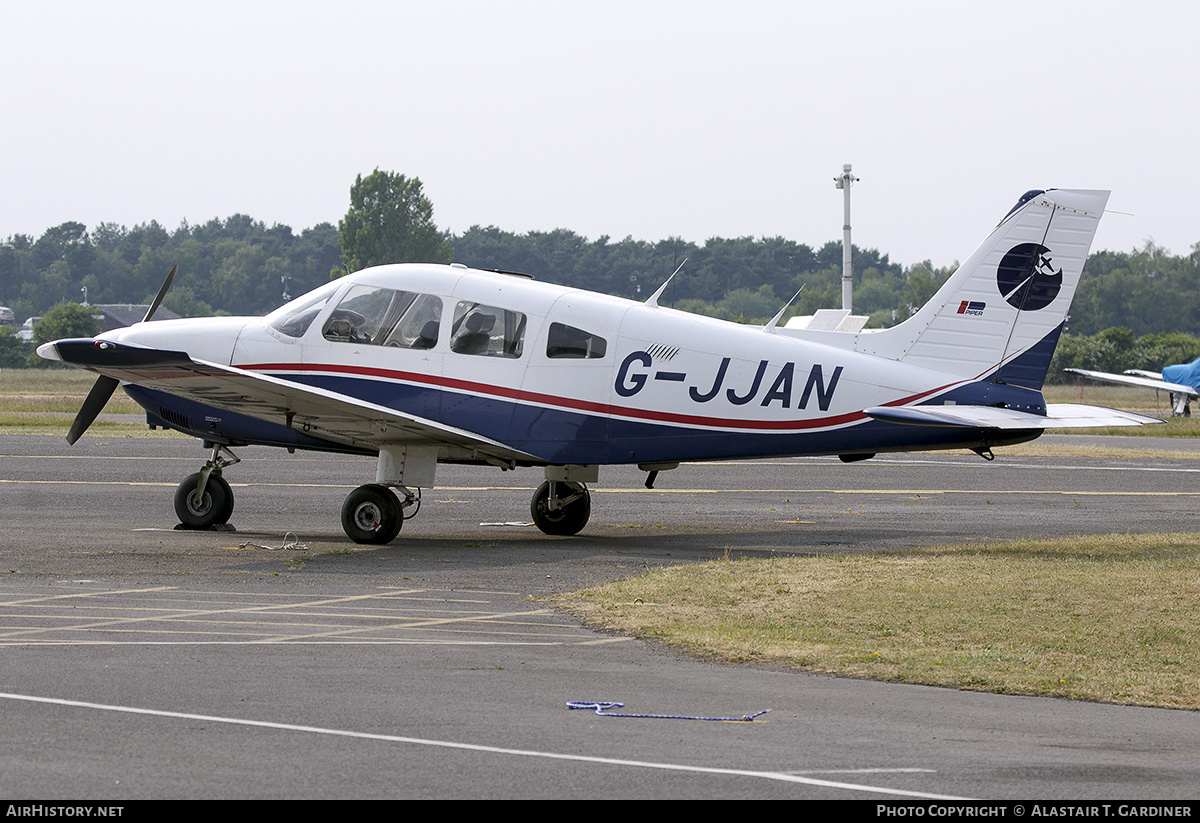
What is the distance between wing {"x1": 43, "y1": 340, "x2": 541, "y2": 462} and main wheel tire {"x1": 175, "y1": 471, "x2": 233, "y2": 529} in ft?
3.77

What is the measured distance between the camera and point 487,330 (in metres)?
15.9

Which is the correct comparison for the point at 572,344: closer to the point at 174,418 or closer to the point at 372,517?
the point at 372,517

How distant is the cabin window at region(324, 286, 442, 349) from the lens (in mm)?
15938

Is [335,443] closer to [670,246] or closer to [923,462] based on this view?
[923,462]

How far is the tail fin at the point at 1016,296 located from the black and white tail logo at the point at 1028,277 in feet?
0.04

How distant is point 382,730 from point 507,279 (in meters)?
9.82

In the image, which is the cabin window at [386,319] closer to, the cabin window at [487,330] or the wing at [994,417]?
the cabin window at [487,330]

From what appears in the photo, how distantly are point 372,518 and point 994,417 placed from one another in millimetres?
7252

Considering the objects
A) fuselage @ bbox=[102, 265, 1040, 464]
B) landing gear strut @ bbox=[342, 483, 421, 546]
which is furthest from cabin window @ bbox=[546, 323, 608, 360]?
landing gear strut @ bbox=[342, 483, 421, 546]

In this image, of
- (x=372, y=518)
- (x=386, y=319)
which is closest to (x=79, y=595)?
(x=372, y=518)

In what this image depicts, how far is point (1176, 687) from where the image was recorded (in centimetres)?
843

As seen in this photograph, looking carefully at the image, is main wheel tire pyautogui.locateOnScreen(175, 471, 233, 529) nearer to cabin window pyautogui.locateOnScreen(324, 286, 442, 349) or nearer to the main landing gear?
the main landing gear
